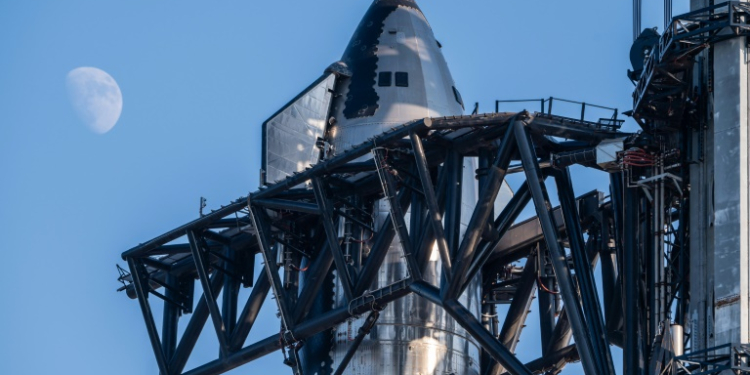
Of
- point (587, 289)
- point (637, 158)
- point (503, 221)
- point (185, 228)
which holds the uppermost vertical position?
point (185, 228)

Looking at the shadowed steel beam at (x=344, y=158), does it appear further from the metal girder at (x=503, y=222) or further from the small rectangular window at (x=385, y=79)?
the small rectangular window at (x=385, y=79)

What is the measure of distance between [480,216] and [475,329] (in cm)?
349

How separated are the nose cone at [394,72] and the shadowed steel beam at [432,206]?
724cm

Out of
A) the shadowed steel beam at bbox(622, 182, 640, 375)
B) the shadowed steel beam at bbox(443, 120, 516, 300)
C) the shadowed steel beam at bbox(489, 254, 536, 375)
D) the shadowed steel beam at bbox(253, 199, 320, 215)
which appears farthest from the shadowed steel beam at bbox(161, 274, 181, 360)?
the shadowed steel beam at bbox(622, 182, 640, 375)

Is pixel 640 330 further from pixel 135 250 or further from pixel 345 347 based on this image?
pixel 135 250

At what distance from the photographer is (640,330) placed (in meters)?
51.7

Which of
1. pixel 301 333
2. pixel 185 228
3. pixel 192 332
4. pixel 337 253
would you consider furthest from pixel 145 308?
pixel 337 253

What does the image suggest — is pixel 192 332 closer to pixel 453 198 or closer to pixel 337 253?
pixel 337 253

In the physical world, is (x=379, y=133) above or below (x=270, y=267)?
above

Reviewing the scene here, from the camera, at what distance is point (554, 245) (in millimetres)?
52094

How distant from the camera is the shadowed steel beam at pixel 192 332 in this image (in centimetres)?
6625

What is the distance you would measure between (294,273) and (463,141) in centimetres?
949

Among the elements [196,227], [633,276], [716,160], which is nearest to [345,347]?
[196,227]

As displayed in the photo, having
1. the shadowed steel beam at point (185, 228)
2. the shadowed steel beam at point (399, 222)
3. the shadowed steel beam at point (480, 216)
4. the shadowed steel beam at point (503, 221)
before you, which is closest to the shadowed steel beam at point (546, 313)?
the shadowed steel beam at point (503, 221)
